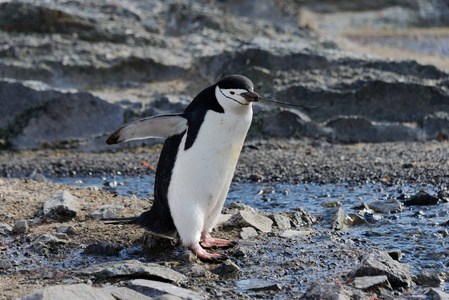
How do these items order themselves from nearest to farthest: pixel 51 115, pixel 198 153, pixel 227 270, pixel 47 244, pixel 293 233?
pixel 227 270, pixel 198 153, pixel 47 244, pixel 293 233, pixel 51 115

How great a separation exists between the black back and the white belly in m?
0.05

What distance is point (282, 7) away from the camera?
61.9 ft

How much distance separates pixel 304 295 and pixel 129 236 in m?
1.65

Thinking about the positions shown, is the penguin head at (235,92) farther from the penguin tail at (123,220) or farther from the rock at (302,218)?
Answer: the rock at (302,218)

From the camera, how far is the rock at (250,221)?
4.85 meters

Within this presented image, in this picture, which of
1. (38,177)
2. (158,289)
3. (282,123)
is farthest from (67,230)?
(282,123)

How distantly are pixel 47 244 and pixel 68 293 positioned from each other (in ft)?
4.51

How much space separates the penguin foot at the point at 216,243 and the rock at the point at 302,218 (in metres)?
0.83

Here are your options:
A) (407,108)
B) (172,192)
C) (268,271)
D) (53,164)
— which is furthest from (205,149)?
(407,108)

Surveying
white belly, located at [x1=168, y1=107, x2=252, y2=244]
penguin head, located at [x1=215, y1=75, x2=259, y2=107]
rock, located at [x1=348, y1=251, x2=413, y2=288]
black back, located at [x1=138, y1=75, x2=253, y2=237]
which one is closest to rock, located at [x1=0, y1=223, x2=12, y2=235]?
black back, located at [x1=138, y1=75, x2=253, y2=237]

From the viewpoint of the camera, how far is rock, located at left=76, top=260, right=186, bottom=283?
372cm

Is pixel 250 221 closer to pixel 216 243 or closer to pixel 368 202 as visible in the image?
pixel 216 243

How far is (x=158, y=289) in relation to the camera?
3.48 metres

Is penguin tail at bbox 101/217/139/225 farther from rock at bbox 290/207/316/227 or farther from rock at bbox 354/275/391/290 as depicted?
rock at bbox 354/275/391/290
